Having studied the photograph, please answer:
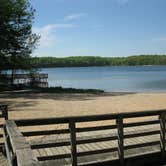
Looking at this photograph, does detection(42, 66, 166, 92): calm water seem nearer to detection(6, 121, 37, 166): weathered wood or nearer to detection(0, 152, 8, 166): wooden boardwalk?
detection(0, 152, 8, 166): wooden boardwalk

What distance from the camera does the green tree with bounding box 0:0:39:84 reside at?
30875mm

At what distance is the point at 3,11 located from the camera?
30312mm

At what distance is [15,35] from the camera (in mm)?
32000

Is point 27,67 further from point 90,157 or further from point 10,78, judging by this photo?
point 90,157

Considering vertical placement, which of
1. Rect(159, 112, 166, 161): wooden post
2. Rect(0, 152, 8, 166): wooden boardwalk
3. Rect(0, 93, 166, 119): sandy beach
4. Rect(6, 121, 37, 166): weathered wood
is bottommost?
Rect(0, 93, 166, 119): sandy beach

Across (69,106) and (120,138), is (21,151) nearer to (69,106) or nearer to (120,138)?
(120,138)

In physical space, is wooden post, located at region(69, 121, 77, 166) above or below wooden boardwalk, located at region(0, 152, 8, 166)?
above

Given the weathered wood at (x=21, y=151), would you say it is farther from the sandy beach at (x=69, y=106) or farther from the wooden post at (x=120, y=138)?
the sandy beach at (x=69, y=106)

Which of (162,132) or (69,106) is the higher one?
(162,132)

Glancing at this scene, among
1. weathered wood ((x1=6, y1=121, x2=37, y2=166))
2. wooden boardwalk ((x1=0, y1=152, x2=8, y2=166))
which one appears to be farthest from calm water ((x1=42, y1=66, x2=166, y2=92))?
weathered wood ((x1=6, y1=121, x2=37, y2=166))

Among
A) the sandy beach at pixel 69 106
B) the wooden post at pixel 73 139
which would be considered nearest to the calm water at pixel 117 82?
the sandy beach at pixel 69 106

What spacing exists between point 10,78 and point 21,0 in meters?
7.98

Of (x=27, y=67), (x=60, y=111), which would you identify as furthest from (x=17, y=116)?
(x=27, y=67)

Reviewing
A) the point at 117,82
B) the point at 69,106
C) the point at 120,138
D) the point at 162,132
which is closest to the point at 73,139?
the point at 120,138
